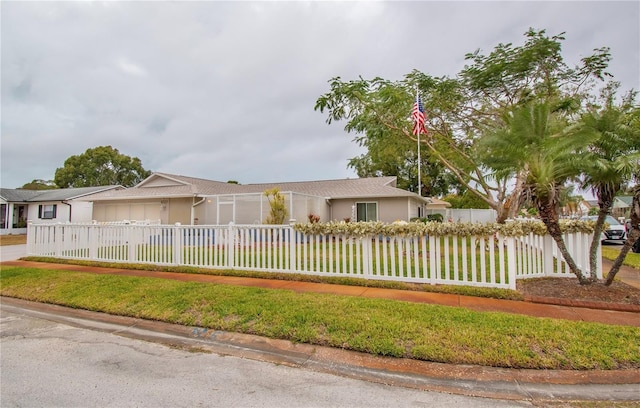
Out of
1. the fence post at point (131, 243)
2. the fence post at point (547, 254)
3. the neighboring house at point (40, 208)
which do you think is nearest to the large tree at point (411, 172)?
the fence post at point (547, 254)

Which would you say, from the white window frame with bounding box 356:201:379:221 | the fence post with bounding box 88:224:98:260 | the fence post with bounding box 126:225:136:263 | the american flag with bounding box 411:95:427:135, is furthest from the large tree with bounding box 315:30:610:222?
the fence post with bounding box 88:224:98:260

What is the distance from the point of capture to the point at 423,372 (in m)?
2.95

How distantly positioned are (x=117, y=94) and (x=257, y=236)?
38.0 ft

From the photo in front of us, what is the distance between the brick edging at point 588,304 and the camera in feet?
14.8

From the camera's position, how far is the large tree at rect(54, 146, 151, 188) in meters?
38.8

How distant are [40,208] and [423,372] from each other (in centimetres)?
3312

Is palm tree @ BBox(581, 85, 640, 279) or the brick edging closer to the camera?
the brick edging

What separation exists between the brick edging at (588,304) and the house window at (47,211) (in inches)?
1270

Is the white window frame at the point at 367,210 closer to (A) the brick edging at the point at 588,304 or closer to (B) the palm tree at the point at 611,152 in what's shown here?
(B) the palm tree at the point at 611,152

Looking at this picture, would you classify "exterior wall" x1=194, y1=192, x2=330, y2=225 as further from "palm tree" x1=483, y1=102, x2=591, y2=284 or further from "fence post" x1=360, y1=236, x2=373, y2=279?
"palm tree" x1=483, y1=102, x2=591, y2=284

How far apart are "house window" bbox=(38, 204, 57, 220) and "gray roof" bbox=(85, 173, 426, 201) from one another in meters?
6.63

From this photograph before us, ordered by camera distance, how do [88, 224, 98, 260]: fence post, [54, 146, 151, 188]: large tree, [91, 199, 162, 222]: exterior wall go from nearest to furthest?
[88, 224, 98, 260]: fence post < [91, 199, 162, 222]: exterior wall < [54, 146, 151, 188]: large tree

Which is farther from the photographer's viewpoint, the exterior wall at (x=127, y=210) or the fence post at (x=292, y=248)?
the exterior wall at (x=127, y=210)

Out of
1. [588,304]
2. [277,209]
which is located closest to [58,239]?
[277,209]
